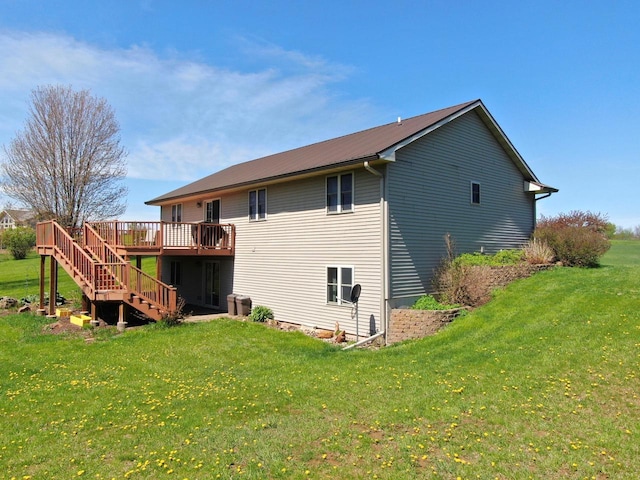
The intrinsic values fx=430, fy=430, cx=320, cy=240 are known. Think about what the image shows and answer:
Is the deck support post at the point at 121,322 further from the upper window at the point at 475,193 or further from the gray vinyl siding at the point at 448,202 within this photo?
the upper window at the point at 475,193

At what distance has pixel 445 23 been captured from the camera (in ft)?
44.1

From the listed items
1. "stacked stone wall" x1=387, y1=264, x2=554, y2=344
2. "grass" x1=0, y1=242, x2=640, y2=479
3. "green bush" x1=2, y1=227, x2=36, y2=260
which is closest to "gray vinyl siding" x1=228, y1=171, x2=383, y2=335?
"stacked stone wall" x1=387, y1=264, x2=554, y2=344

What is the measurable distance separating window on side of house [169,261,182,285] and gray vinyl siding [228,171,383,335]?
17.9ft

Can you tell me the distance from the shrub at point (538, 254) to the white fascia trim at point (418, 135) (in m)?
5.34

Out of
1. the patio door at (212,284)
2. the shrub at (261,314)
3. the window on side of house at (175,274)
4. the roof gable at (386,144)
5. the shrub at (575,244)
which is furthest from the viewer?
the window on side of house at (175,274)

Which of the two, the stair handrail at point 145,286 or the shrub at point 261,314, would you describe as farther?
the shrub at point 261,314

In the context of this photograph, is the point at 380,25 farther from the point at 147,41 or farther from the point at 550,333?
the point at 550,333

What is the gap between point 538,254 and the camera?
14883mm

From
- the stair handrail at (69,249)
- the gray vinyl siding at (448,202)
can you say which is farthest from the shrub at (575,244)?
the stair handrail at (69,249)

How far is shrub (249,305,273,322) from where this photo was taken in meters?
15.2

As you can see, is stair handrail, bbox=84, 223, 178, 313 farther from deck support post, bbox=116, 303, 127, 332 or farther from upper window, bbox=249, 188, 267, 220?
upper window, bbox=249, 188, 267, 220

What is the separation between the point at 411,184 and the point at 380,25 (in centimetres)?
546

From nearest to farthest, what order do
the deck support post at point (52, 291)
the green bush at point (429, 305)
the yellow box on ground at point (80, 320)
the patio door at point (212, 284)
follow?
the green bush at point (429, 305) → the yellow box on ground at point (80, 320) → the deck support post at point (52, 291) → the patio door at point (212, 284)

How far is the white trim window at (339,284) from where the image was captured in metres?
12.8
